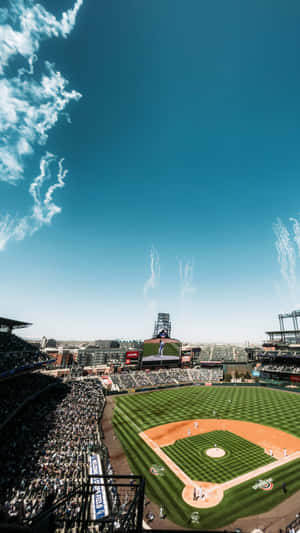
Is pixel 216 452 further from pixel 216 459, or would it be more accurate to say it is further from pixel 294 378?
pixel 294 378

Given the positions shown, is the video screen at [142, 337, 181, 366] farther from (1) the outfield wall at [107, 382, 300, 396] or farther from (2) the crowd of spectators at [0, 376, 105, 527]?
(2) the crowd of spectators at [0, 376, 105, 527]

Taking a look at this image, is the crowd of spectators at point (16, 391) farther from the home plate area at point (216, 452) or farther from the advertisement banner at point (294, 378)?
the advertisement banner at point (294, 378)

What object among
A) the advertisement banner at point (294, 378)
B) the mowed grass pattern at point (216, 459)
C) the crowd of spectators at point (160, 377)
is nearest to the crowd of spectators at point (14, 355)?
the mowed grass pattern at point (216, 459)

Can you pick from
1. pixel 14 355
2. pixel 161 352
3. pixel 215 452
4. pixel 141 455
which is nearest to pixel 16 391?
pixel 14 355

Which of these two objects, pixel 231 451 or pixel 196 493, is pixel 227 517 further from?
pixel 231 451

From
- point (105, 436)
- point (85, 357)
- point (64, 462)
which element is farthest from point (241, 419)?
point (85, 357)

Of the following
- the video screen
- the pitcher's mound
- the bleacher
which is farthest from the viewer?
the video screen

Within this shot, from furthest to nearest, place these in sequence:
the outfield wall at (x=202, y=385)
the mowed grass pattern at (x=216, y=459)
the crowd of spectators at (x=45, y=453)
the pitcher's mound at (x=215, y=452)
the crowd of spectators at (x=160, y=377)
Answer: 1. the crowd of spectators at (x=160, y=377)
2. the outfield wall at (x=202, y=385)
3. the pitcher's mound at (x=215, y=452)
4. the mowed grass pattern at (x=216, y=459)
5. the crowd of spectators at (x=45, y=453)

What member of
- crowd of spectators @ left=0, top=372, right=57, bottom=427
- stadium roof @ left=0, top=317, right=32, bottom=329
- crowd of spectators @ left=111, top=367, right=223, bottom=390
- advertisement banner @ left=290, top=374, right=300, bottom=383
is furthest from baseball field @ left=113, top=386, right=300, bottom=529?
stadium roof @ left=0, top=317, right=32, bottom=329
